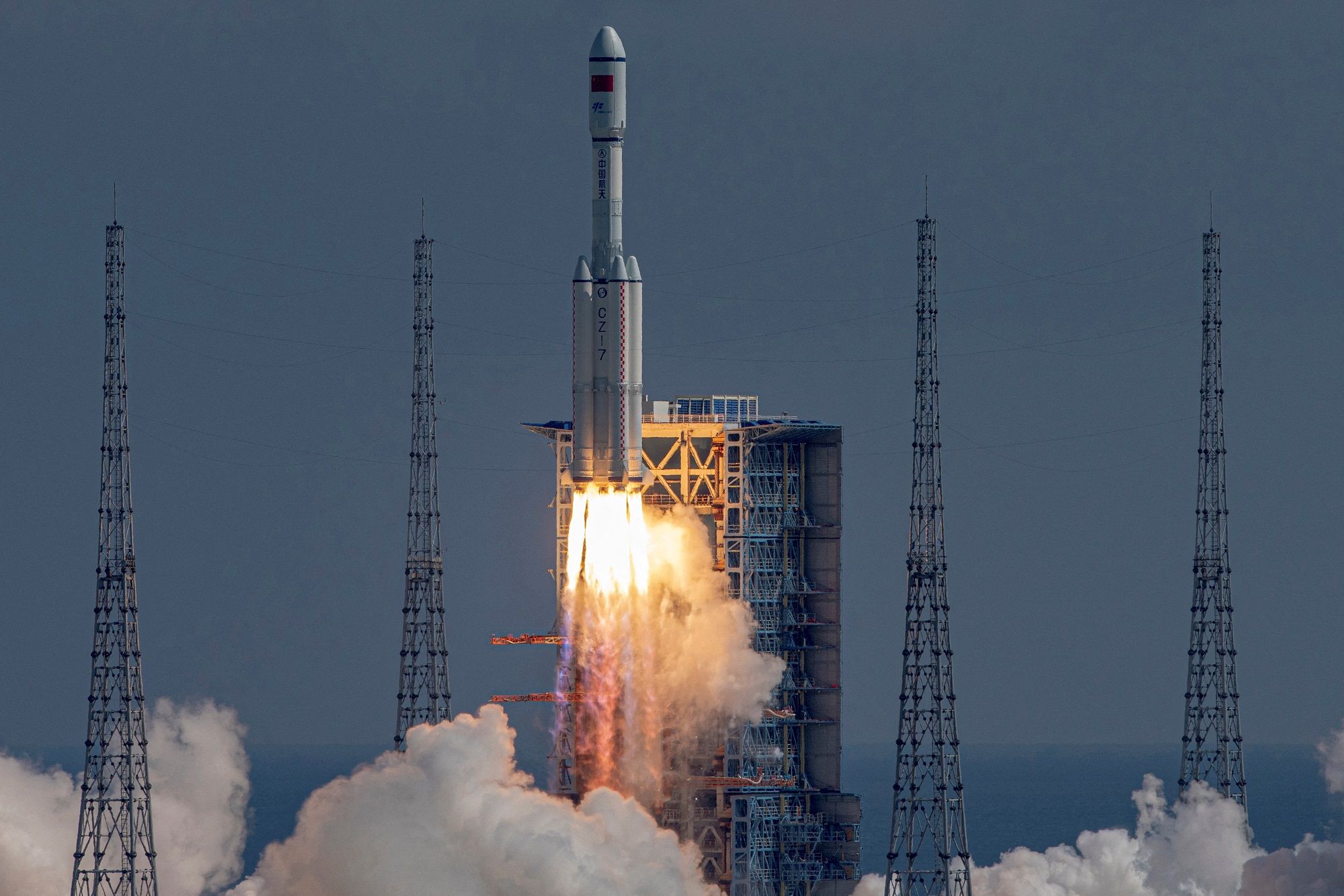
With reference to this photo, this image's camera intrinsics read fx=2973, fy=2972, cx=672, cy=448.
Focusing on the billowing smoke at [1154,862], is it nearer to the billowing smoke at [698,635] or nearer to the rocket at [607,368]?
the billowing smoke at [698,635]

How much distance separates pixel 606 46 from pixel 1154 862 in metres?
29.9

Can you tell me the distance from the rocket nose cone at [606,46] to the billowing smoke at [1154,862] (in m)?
26.2

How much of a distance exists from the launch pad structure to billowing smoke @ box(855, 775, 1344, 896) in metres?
2.91

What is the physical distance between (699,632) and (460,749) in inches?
493

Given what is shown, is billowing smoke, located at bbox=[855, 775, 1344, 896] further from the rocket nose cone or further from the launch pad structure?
the rocket nose cone

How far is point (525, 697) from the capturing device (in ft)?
274

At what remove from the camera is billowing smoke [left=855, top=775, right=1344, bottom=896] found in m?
87.9

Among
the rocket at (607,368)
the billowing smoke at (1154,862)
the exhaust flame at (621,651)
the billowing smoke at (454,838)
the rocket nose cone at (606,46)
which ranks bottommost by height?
the billowing smoke at (1154,862)

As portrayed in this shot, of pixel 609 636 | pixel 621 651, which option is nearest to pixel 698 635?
pixel 621 651

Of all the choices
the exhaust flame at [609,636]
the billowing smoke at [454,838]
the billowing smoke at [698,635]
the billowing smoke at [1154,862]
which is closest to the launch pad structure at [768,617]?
the billowing smoke at [698,635]

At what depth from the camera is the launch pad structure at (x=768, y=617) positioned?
3531 inches

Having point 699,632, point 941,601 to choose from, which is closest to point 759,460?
point 699,632

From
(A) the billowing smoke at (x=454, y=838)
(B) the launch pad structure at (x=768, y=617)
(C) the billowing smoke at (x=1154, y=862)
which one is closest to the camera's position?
(A) the billowing smoke at (x=454, y=838)

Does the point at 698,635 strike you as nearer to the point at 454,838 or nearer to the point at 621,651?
the point at 621,651
